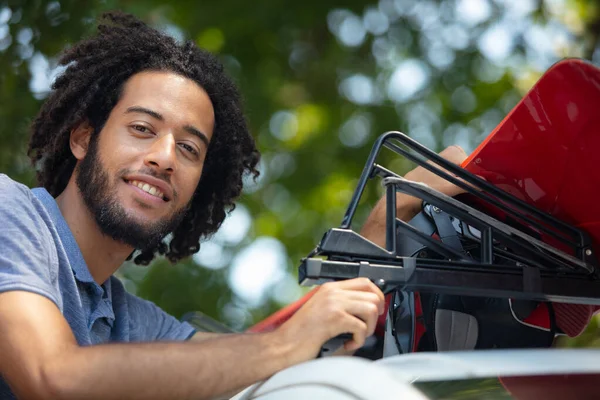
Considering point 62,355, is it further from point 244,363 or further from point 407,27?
point 407,27

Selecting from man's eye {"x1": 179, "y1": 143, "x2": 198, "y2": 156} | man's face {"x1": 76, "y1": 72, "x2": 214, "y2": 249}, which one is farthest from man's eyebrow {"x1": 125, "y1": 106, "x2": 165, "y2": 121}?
man's eye {"x1": 179, "y1": 143, "x2": 198, "y2": 156}

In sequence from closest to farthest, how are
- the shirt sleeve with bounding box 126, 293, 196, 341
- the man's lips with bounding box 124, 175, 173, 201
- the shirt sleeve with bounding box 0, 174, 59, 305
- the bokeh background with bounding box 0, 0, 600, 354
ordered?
the shirt sleeve with bounding box 0, 174, 59, 305 → the man's lips with bounding box 124, 175, 173, 201 → the shirt sleeve with bounding box 126, 293, 196, 341 → the bokeh background with bounding box 0, 0, 600, 354

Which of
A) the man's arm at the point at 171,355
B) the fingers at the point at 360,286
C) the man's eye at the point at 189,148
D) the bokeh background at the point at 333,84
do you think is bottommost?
the man's arm at the point at 171,355

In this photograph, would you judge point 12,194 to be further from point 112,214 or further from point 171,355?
point 171,355

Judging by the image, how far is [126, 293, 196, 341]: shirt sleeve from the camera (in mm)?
2738

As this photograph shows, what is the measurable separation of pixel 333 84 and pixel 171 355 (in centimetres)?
459

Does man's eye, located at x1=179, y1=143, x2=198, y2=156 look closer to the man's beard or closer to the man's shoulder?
the man's beard

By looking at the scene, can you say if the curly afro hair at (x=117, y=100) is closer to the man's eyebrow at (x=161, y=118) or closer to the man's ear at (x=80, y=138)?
the man's ear at (x=80, y=138)

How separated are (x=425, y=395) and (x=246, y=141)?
196 cm

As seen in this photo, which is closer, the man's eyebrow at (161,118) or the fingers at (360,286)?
the fingers at (360,286)

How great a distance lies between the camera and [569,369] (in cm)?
154

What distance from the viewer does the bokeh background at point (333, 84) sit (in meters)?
5.32

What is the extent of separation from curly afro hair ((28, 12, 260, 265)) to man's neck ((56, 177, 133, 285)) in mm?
279

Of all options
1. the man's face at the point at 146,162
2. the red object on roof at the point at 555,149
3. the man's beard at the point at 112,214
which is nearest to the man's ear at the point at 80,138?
the man's face at the point at 146,162
